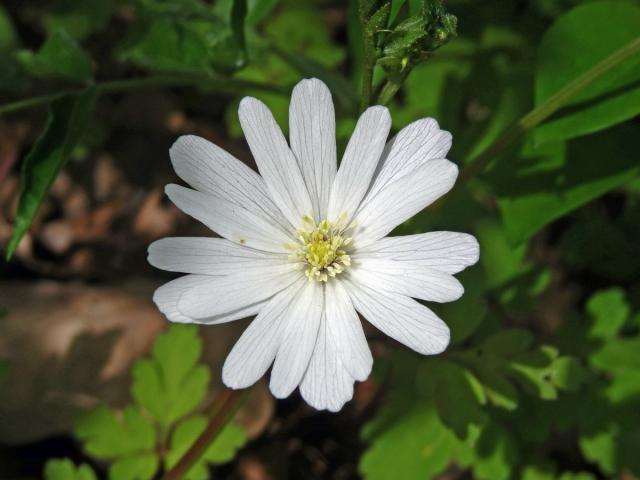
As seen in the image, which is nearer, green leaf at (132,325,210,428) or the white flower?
the white flower

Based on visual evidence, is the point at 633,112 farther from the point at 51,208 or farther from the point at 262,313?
the point at 51,208

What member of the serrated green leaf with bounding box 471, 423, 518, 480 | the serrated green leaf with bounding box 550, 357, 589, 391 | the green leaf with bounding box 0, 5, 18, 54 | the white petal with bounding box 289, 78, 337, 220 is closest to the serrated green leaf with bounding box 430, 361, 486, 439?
the serrated green leaf with bounding box 550, 357, 589, 391

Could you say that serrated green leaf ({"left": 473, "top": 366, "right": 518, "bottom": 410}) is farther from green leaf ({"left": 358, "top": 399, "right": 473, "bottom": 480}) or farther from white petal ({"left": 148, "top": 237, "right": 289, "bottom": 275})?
white petal ({"left": 148, "top": 237, "right": 289, "bottom": 275})

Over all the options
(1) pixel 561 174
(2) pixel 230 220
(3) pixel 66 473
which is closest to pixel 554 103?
(1) pixel 561 174

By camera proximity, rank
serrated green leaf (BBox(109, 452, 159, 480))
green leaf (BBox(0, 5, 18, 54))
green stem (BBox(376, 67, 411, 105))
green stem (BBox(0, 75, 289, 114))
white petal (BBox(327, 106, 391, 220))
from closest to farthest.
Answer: white petal (BBox(327, 106, 391, 220)) < green stem (BBox(376, 67, 411, 105)) < green stem (BBox(0, 75, 289, 114)) < serrated green leaf (BBox(109, 452, 159, 480)) < green leaf (BBox(0, 5, 18, 54))

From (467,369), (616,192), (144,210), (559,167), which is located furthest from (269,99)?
(616,192)

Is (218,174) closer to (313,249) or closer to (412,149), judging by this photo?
(313,249)

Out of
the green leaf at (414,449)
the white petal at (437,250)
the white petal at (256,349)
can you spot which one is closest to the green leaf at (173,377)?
the green leaf at (414,449)
